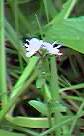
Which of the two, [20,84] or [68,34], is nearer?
[68,34]

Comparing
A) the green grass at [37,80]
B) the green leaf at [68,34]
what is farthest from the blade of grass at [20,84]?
the green leaf at [68,34]

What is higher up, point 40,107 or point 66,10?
point 66,10

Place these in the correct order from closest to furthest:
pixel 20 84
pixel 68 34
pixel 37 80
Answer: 1. pixel 68 34
2. pixel 37 80
3. pixel 20 84

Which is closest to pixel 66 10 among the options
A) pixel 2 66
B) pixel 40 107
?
pixel 2 66

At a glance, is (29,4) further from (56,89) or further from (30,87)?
(56,89)

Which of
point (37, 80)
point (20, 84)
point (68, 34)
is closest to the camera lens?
point (68, 34)

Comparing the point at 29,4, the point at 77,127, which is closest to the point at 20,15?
the point at 29,4

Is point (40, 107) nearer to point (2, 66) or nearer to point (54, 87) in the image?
point (54, 87)
